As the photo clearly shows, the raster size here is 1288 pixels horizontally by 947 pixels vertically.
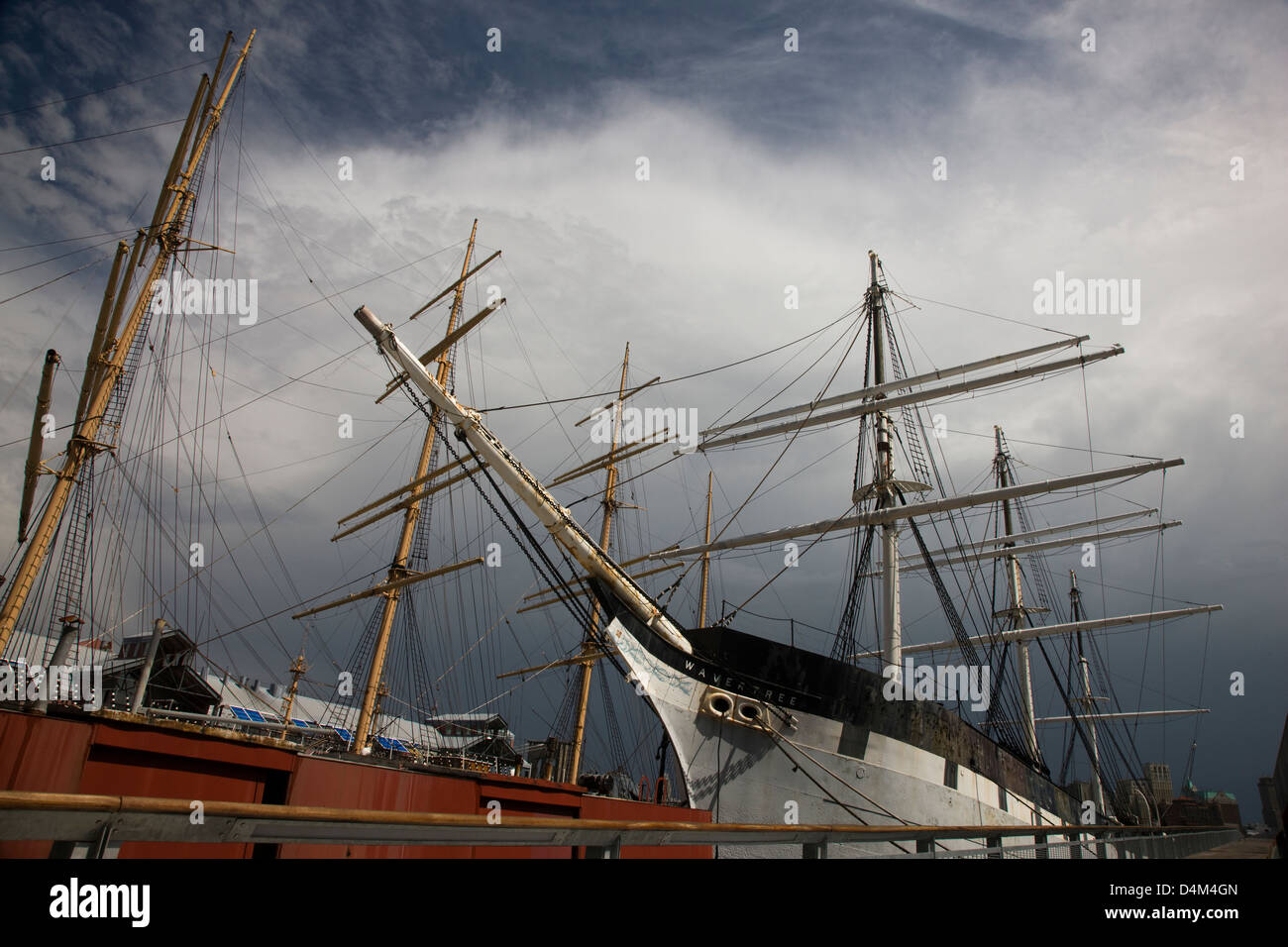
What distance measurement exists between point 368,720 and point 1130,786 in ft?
116

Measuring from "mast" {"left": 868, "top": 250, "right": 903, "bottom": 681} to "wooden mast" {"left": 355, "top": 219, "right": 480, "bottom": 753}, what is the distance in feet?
47.2

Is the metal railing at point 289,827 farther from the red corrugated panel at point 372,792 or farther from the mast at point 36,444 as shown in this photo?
the mast at point 36,444

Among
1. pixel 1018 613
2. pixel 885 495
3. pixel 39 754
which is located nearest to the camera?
pixel 39 754

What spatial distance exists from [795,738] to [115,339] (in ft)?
60.2

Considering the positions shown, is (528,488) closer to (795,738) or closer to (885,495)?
(795,738)

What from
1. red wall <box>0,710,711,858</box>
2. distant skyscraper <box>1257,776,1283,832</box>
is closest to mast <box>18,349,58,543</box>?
red wall <box>0,710,711,858</box>

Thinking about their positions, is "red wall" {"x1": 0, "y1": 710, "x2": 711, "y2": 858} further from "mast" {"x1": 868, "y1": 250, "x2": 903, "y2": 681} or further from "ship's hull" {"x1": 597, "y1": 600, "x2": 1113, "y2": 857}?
"mast" {"x1": 868, "y1": 250, "x2": 903, "y2": 681}

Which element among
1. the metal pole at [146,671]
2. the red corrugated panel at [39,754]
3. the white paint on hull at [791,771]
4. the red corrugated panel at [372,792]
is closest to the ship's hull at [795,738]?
the white paint on hull at [791,771]

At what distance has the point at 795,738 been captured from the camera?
12.7 metres

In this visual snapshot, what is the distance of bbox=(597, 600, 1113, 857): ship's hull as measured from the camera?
12.5 meters

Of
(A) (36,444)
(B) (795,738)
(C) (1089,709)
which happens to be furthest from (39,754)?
(C) (1089,709)

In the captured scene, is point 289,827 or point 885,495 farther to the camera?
point 885,495

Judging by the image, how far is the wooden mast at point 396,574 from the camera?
2341 cm
